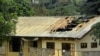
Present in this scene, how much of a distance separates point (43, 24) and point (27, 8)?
50.8ft

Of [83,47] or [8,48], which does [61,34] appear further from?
[8,48]

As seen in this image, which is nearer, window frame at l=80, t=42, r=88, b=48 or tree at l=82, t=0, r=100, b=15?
window frame at l=80, t=42, r=88, b=48

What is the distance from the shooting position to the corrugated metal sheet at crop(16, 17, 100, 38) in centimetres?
3293

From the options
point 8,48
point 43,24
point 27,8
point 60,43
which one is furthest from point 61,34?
point 27,8

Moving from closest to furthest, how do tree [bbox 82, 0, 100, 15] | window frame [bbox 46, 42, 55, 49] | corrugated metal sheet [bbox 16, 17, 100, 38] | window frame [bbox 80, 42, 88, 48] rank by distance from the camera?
corrugated metal sheet [bbox 16, 17, 100, 38] < window frame [bbox 80, 42, 88, 48] < window frame [bbox 46, 42, 55, 49] < tree [bbox 82, 0, 100, 15]

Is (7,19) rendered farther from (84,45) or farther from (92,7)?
(92,7)

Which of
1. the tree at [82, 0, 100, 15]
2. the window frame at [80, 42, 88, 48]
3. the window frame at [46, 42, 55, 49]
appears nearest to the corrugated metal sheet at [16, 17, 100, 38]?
the window frame at [46, 42, 55, 49]

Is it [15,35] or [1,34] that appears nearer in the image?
[1,34]

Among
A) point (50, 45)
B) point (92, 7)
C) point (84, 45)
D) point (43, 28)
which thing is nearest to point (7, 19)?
point (43, 28)

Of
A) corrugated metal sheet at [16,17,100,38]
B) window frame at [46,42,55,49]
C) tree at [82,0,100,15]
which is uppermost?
tree at [82,0,100,15]

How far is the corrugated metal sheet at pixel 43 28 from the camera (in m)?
32.9

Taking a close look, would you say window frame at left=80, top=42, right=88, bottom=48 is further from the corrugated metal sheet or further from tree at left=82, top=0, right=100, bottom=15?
tree at left=82, top=0, right=100, bottom=15

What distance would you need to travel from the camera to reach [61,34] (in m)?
33.5

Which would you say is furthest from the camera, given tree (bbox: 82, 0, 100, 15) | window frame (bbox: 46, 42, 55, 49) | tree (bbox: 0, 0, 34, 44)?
tree (bbox: 82, 0, 100, 15)
